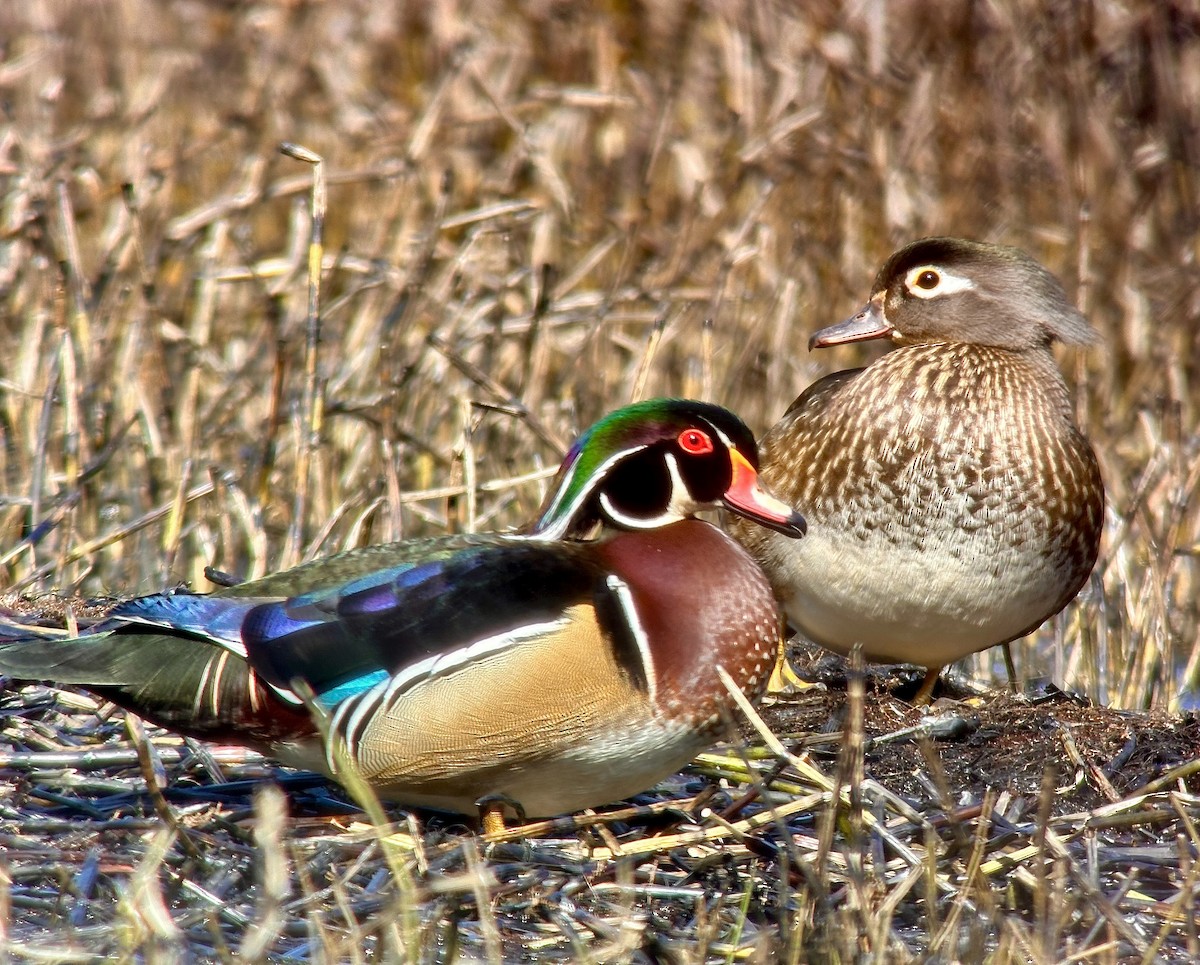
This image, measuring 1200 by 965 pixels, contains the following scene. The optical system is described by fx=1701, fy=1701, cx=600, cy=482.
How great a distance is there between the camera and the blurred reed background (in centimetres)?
502

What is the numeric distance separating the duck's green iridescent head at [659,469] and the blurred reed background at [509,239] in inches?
45.9

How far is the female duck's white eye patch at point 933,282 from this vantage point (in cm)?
453

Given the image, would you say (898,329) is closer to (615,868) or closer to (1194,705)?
(1194,705)

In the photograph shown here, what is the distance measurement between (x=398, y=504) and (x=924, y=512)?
1336 millimetres

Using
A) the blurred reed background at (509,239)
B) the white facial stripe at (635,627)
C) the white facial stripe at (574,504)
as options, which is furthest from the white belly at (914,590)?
the white facial stripe at (635,627)

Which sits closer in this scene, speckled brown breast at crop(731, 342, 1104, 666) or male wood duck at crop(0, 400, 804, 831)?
male wood duck at crop(0, 400, 804, 831)

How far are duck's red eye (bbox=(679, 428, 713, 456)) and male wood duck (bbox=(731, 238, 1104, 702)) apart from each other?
2.83 ft

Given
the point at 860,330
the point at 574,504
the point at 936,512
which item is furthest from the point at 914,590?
the point at 574,504

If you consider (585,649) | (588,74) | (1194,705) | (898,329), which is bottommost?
(1194,705)

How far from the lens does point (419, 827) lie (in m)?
3.26

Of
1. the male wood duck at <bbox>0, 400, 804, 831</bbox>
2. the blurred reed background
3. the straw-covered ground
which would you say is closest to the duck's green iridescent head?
the male wood duck at <bbox>0, 400, 804, 831</bbox>

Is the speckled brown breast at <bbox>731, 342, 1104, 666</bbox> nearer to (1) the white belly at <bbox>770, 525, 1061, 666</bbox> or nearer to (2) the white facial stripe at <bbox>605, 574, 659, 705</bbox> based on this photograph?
(1) the white belly at <bbox>770, 525, 1061, 666</bbox>

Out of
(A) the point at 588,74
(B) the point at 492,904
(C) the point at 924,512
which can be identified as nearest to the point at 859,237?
(A) the point at 588,74

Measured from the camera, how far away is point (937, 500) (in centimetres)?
399
